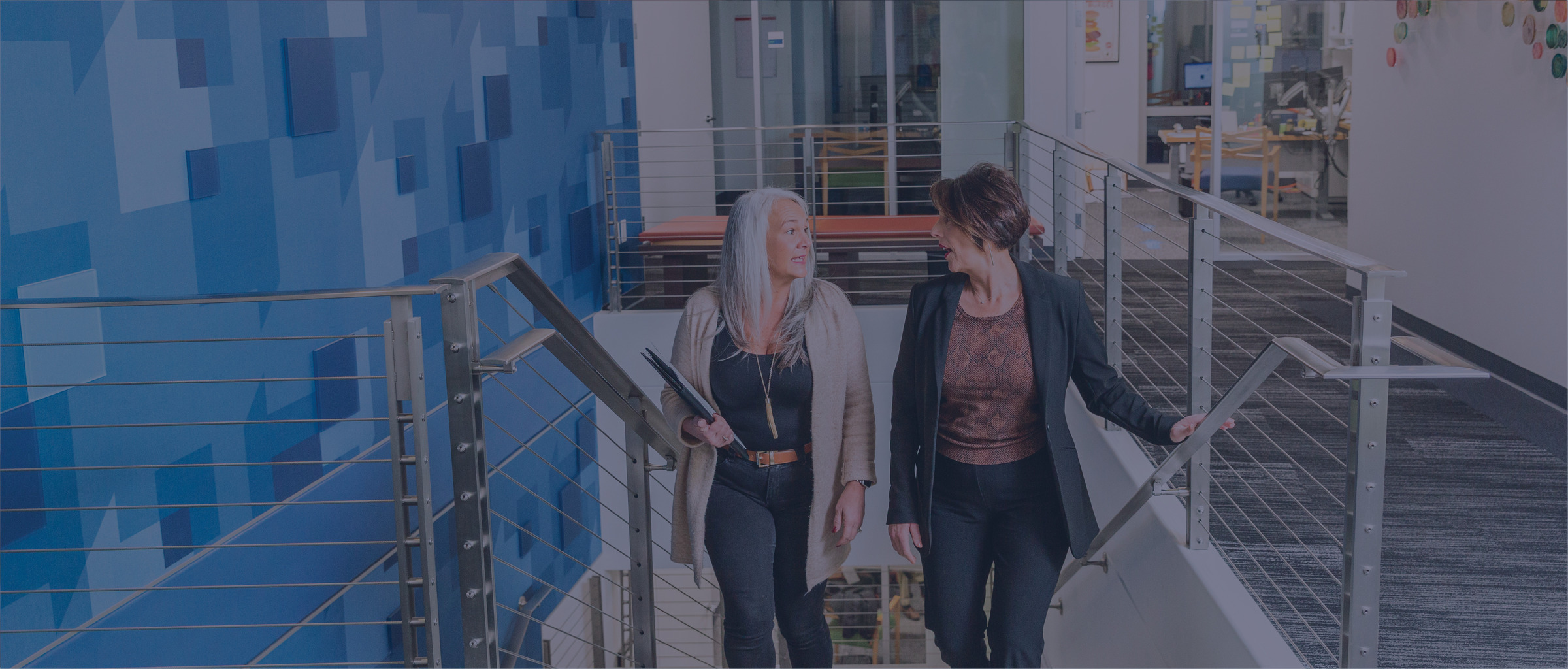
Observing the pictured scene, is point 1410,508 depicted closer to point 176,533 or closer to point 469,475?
point 469,475

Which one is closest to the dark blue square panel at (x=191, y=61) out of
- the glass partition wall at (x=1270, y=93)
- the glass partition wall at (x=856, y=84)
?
the glass partition wall at (x=856, y=84)

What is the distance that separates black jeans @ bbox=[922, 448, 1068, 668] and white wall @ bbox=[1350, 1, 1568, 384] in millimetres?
3267

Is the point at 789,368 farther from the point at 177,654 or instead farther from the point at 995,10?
the point at 995,10

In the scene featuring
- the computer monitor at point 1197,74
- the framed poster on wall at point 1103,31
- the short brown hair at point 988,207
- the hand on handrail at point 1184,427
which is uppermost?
the framed poster on wall at point 1103,31

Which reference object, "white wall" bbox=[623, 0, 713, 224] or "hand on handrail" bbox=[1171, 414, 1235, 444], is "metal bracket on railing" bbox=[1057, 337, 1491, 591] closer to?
"hand on handrail" bbox=[1171, 414, 1235, 444]

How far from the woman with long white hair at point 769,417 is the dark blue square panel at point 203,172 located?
1.25 metres

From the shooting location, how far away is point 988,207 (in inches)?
90.0

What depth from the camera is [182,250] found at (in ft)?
9.02

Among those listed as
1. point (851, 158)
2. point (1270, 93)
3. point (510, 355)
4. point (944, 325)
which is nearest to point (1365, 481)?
point (944, 325)

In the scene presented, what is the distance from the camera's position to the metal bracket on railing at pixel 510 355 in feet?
5.75

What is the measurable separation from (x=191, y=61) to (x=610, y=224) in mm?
3233

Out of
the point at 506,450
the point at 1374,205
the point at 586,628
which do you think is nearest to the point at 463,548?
the point at 506,450

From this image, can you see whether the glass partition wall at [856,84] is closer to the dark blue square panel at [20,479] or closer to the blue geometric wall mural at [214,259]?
the blue geometric wall mural at [214,259]

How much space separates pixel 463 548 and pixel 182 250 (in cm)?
140
